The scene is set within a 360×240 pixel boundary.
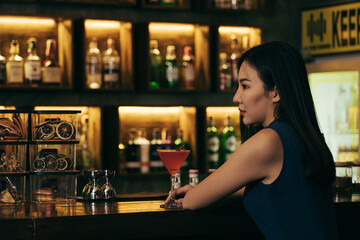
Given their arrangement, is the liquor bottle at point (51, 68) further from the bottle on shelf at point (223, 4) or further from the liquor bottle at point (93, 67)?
the bottle on shelf at point (223, 4)

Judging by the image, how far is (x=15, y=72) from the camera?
11.8ft

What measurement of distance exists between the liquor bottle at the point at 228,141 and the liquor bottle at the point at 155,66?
57cm

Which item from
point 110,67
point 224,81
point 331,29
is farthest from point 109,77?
point 331,29

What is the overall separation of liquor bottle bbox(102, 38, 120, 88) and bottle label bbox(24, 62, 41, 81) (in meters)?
0.43

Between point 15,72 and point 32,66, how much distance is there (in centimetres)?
11

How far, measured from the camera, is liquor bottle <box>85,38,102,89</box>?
3773mm

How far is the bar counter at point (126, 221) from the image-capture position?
171 cm

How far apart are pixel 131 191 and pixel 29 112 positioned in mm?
1988

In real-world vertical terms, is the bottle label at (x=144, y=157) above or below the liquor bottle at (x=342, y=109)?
below

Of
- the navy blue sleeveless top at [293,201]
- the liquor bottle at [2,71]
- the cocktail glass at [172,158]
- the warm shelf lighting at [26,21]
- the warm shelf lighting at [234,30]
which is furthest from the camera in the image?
the warm shelf lighting at [234,30]

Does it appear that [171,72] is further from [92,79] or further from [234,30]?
[234,30]

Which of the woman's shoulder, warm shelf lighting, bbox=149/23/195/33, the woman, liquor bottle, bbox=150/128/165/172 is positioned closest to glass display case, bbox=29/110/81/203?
the woman

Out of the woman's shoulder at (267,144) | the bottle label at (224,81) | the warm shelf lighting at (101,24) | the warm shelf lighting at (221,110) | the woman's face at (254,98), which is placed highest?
the warm shelf lighting at (101,24)

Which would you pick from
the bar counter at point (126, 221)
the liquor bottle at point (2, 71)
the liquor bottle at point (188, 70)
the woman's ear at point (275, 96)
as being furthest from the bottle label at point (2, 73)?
the woman's ear at point (275, 96)
